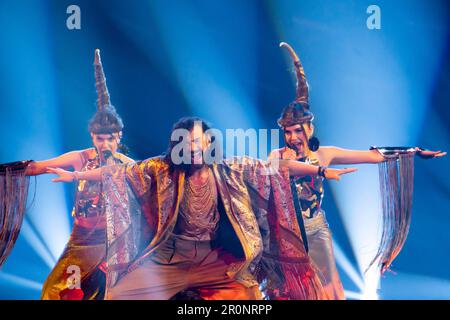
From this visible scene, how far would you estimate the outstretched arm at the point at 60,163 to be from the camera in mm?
4543

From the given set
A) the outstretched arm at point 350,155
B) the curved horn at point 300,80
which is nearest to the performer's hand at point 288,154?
the outstretched arm at point 350,155

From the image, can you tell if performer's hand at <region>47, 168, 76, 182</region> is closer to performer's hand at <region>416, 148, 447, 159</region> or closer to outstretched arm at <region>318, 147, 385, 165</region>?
outstretched arm at <region>318, 147, 385, 165</region>

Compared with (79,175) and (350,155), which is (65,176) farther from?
(350,155)

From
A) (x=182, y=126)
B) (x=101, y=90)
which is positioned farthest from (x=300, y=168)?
(x=101, y=90)

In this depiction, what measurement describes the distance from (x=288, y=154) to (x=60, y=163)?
1.81 meters

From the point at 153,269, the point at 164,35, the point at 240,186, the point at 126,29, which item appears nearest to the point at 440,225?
the point at 240,186

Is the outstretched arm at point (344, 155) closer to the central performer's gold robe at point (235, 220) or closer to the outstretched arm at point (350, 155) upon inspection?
the outstretched arm at point (350, 155)

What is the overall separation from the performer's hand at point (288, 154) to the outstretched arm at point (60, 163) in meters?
1.60

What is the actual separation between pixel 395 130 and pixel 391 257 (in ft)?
3.33

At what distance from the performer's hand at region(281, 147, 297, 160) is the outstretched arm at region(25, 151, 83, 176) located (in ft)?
5.26

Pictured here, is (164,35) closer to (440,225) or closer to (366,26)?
(366,26)

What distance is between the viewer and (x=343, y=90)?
4.62m

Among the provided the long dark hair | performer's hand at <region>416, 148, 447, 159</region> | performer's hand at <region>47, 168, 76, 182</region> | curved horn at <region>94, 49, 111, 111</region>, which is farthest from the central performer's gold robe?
performer's hand at <region>416, 148, 447, 159</region>

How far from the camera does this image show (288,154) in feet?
14.9
